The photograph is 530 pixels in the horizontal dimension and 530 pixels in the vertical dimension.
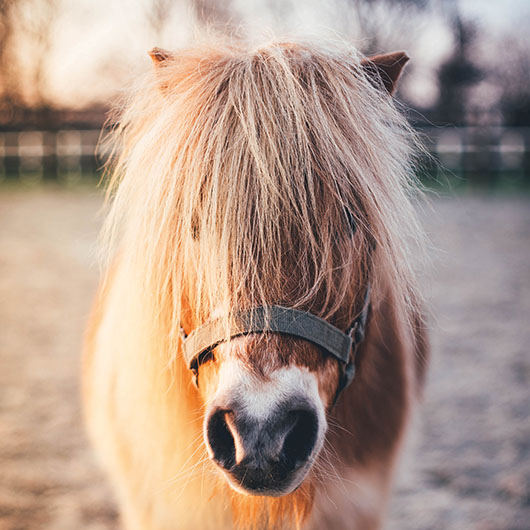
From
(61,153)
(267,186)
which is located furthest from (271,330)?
(61,153)

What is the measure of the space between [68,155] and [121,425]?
50.3 ft

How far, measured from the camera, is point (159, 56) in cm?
148

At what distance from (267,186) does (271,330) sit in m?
0.33

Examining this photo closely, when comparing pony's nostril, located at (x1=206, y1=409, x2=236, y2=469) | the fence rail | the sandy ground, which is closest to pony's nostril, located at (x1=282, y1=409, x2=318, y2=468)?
pony's nostril, located at (x1=206, y1=409, x2=236, y2=469)

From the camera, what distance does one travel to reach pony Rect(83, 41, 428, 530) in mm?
1088

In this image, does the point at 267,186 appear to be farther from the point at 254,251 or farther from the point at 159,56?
the point at 159,56

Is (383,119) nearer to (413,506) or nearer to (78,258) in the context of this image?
(413,506)

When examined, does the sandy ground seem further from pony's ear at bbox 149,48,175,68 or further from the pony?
pony's ear at bbox 149,48,175,68

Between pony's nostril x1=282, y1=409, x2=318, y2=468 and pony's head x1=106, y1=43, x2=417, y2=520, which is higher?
pony's head x1=106, y1=43, x2=417, y2=520

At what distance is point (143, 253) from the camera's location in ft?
4.39

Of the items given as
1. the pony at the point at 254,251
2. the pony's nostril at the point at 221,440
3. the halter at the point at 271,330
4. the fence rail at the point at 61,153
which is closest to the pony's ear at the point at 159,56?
the pony at the point at 254,251

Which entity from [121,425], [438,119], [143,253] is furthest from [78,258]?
[438,119]

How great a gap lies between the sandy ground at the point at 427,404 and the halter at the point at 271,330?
0.48 m

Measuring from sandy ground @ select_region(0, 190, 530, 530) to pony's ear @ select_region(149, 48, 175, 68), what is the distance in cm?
58
